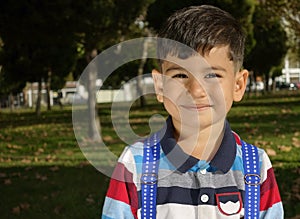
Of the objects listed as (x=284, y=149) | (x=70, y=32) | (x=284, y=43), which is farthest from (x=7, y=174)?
(x=284, y=43)

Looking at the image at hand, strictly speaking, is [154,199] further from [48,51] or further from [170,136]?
[48,51]

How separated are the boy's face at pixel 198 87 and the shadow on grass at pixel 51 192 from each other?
176 inches

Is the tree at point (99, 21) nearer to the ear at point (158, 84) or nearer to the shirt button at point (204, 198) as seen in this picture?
the ear at point (158, 84)

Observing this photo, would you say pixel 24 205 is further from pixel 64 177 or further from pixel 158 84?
pixel 158 84

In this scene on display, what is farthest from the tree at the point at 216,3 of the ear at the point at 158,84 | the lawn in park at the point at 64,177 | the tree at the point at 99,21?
the ear at the point at 158,84

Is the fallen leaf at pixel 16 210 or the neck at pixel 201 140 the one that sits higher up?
the neck at pixel 201 140

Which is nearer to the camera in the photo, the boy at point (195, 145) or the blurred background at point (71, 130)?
the boy at point (195, 145)

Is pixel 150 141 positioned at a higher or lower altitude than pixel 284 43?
lower

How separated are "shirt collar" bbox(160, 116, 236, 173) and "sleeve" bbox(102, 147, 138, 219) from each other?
0.55 feet

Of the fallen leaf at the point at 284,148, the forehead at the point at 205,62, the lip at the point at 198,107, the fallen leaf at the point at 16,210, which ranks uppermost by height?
the forehead at the point at 205,62

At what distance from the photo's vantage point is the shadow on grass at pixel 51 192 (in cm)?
693

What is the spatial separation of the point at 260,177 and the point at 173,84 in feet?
1.46

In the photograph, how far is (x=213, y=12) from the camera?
2295mm

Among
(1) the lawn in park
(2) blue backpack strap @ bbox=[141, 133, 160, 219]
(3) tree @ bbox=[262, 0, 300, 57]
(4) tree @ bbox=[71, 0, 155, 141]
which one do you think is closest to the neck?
(2) blue backpack strap @ bbox=[141, 133, 160, 219]
